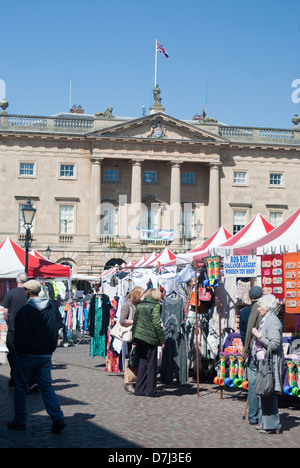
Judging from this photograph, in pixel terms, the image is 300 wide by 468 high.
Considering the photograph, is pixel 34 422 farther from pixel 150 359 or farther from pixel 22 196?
pixel 22 196

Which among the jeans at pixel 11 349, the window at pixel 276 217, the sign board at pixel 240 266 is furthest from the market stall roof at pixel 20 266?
the window at pixel 276 217

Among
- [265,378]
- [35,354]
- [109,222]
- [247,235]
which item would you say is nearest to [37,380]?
[35,354]

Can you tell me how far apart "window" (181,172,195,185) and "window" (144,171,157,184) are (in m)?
2.21

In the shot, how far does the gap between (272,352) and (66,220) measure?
145ft

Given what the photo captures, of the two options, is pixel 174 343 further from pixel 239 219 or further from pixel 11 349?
pixel 239 219

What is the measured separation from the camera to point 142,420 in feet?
33.2

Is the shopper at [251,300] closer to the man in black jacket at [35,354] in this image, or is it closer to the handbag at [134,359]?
the handbag at [134,359]

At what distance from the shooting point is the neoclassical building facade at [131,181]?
5181cm

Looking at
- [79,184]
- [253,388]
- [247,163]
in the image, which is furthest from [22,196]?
[253,388]

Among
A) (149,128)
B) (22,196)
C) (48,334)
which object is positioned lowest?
(48,334)

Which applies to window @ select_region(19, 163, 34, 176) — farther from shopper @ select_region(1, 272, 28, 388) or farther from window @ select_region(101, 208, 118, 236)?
shopper @ select_region(1, 272, 28, 388)
